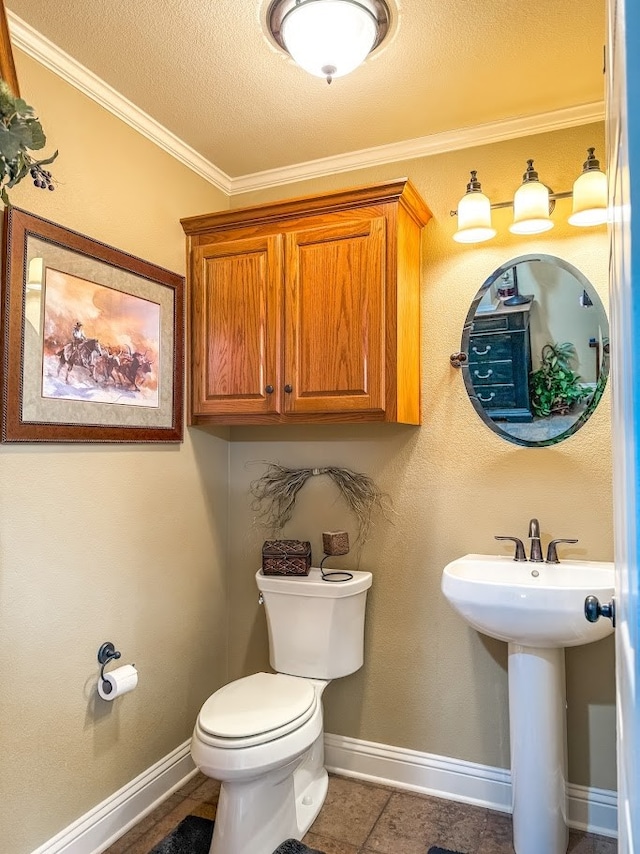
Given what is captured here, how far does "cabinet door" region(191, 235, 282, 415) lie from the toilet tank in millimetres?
711

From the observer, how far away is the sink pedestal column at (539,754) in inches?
71.9

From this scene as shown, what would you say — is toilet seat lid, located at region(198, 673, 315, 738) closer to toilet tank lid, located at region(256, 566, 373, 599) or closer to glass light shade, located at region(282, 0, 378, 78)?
toilet tank lid, located at region(256, 566, 373, 599)

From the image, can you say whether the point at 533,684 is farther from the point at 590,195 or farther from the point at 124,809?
the point at 590,195

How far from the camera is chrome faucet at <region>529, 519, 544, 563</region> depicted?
2.04 m

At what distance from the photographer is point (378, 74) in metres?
1.92

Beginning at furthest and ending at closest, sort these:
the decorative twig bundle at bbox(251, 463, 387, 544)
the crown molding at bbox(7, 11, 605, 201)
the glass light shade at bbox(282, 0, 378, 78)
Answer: the decorative twig bundle at bbox(251, 463, 387, 544) → the crown molding at bbox(7, 11, 605, 201) → the glass light shade at bbox(282, 0, 378, 78)

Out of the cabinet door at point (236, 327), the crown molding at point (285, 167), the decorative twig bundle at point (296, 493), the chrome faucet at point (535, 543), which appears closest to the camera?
the crown molding at point (285, 167)

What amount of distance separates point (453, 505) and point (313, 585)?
628 millimetres

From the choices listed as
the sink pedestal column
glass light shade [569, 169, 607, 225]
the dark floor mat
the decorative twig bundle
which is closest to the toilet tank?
the decorative twig bundle

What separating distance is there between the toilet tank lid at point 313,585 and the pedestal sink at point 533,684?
45cm

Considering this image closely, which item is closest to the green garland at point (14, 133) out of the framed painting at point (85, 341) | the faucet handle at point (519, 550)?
the framed painting at point (85, 341)

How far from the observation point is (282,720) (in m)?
1.79

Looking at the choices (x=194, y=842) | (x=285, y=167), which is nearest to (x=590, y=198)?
(x=285, y=167)

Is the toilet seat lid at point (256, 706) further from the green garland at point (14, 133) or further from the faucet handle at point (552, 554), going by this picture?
the green garland at point (14, 133)
